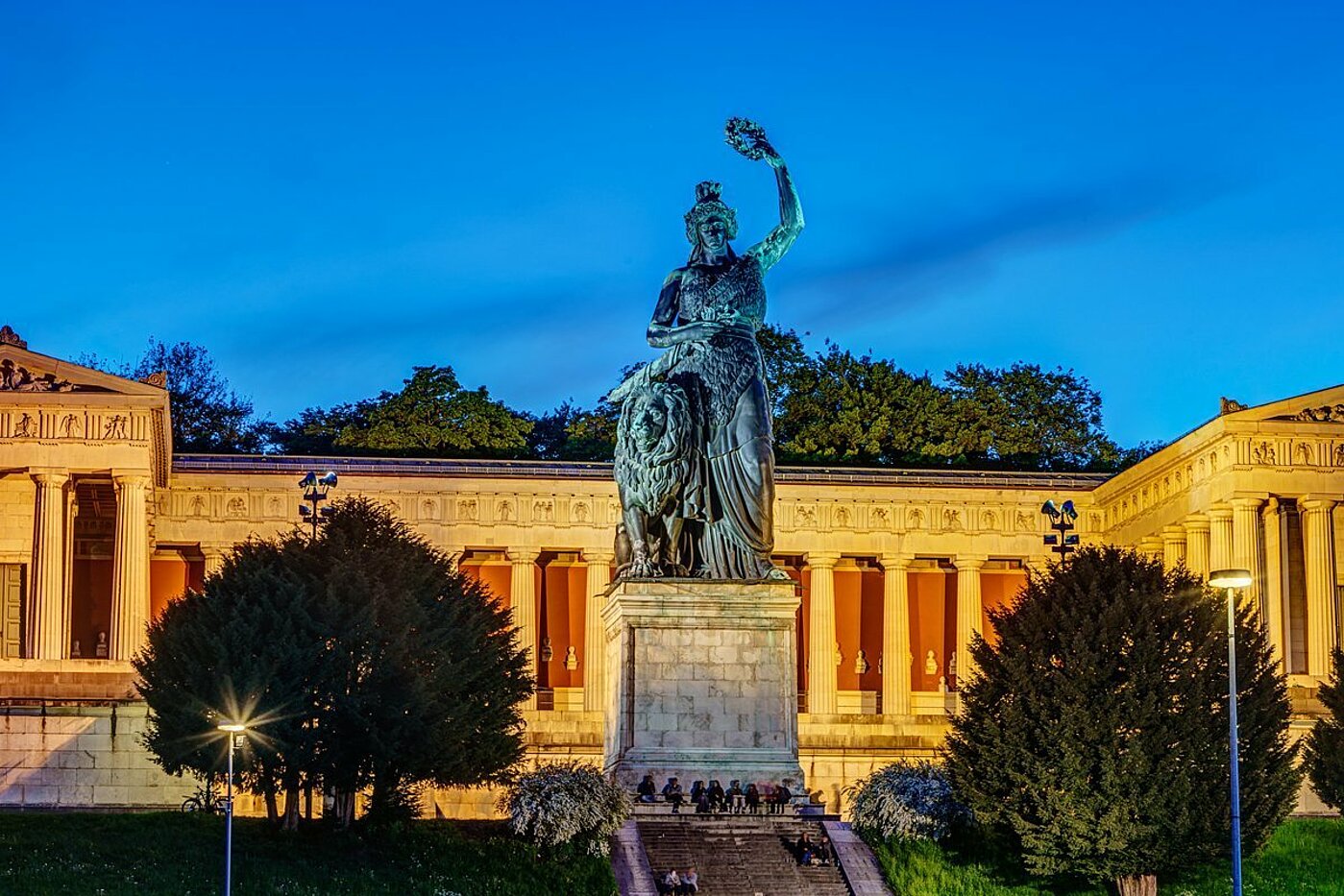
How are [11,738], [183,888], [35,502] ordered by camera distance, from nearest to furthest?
1. [183,888]
2. [11,738]
3. [35,502]

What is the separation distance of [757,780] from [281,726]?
11.6 metres

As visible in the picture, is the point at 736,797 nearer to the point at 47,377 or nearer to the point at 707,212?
the point at 707,212

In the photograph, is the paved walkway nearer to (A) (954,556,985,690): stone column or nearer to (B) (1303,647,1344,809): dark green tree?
(B) (1303,647,1344,809): dark green tree

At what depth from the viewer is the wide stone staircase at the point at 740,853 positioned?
182 ft

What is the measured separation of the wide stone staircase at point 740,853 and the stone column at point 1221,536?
48531mm

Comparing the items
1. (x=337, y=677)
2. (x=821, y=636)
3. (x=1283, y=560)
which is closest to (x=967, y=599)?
(x=821, y=636)

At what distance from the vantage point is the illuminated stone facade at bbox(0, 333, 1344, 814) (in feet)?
327

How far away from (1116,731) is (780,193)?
13.7 m

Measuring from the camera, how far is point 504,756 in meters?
66.5

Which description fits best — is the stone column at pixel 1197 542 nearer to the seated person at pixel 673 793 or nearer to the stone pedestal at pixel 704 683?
the stone pedestal at pixel 704 683

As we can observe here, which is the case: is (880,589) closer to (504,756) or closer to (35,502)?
(35,502)

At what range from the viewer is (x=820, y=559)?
11294 centimetres

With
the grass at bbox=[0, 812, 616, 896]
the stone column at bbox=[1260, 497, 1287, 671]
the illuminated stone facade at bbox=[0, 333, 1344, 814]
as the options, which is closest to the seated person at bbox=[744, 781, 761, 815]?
the grass at bbox=[0, 812, 616, 896]

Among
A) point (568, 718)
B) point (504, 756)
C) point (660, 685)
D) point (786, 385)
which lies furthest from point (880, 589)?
point (660, 685)
